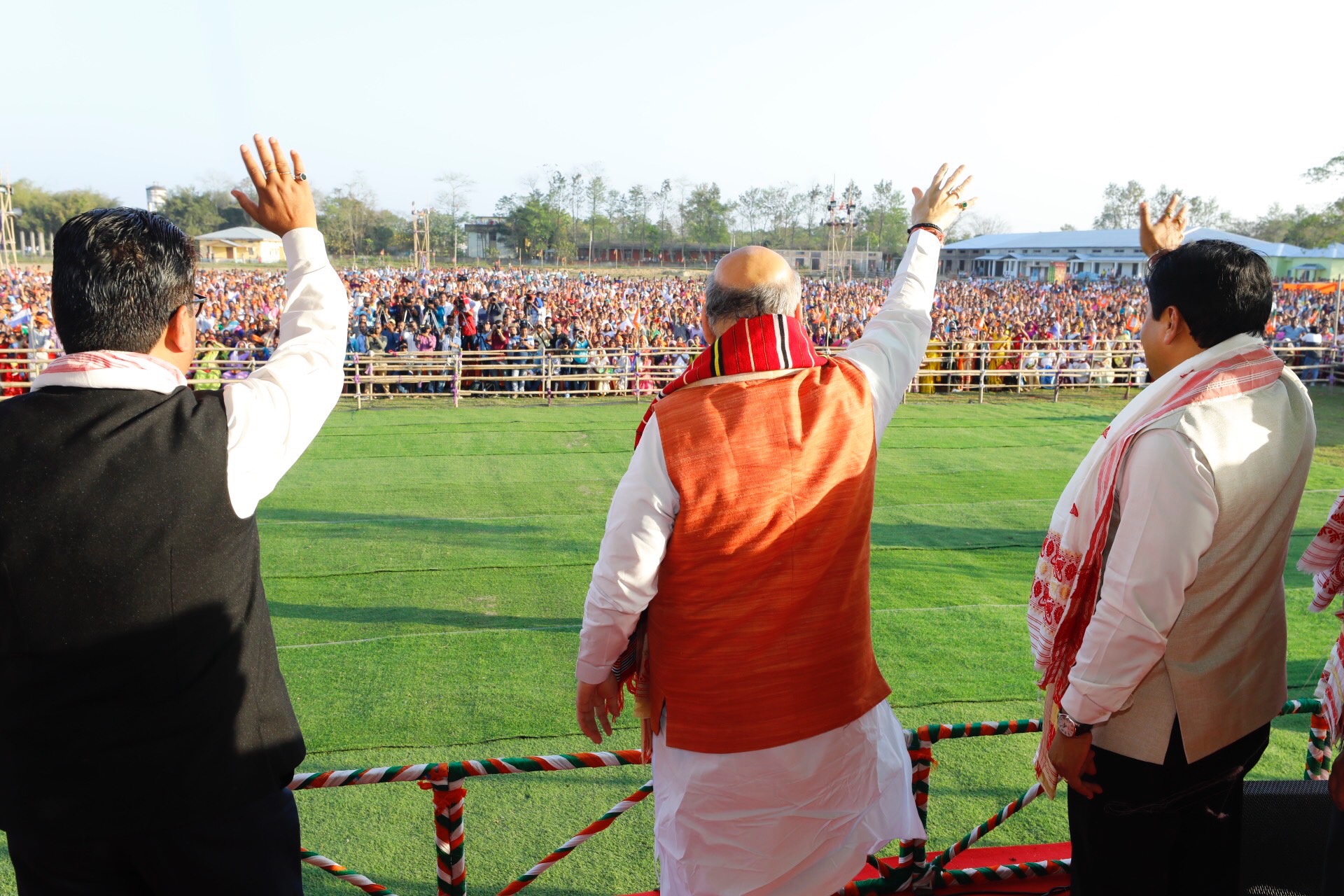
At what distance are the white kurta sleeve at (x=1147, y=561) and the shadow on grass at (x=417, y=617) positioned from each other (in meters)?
4.49

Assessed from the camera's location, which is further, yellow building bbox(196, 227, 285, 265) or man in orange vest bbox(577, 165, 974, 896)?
yellow building bbox(196, 227, 285, 265)

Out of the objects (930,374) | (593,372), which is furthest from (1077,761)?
(593,372)

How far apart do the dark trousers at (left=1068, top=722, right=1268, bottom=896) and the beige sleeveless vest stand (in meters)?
0.05

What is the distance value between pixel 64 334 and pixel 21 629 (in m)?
0.51

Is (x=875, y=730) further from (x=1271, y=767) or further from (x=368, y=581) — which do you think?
(x=368, y=581)

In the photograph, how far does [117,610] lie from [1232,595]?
2.19 metres

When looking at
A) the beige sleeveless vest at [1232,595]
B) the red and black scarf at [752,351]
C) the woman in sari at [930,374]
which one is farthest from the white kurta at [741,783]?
the woman in sari at [930,374]

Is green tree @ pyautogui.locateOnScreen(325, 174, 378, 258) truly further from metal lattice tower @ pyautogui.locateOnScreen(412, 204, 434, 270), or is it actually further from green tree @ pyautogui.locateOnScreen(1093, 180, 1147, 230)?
green tree @ pyautogui.locateOnScreen(1093, 180, 1147, 230)

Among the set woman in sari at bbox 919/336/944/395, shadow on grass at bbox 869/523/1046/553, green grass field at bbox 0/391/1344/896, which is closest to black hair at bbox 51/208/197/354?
green grass field at bbox 0/391/1344/896

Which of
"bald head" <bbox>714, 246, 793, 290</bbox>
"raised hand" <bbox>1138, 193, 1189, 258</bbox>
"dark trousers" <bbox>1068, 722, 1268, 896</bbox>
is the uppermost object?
"raised hand" <bbox>1138, 193, 1189, 258</bbox>

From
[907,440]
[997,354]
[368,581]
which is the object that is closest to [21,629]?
[368,581]

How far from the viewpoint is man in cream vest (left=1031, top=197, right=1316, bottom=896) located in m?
1.87

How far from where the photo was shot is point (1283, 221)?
8681cm

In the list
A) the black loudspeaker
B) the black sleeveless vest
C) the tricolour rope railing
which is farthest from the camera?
the black loudspeaker
